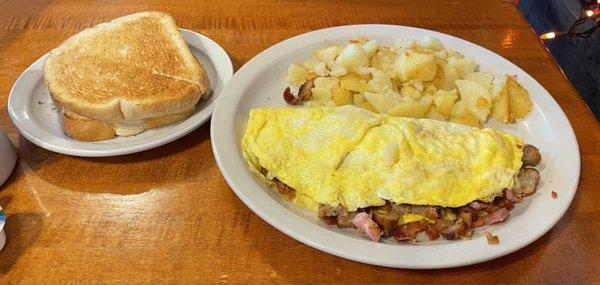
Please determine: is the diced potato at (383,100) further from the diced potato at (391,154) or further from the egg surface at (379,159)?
the diced potato at (391,154)

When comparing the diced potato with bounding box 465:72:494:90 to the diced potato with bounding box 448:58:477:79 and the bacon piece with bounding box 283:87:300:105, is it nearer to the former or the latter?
the diced potato with bounding box 448:58:477:79

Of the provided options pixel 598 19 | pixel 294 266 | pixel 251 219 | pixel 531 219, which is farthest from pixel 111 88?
pixel 598 19

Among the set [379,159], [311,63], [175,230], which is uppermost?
[379,159]

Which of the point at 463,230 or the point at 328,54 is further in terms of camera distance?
the point at 328,54

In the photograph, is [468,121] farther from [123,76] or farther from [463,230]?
[123,76]

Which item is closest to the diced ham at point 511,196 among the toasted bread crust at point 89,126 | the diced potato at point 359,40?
the diced potato at point 359,40

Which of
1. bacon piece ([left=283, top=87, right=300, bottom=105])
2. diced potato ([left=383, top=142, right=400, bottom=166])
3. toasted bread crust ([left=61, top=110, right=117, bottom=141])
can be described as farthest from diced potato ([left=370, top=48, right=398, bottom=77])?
toasted bread crust ([left=61, top=110, right=117, bottom=141])

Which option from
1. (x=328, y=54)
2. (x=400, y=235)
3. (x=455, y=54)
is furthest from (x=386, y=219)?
(x=455, y=54)
